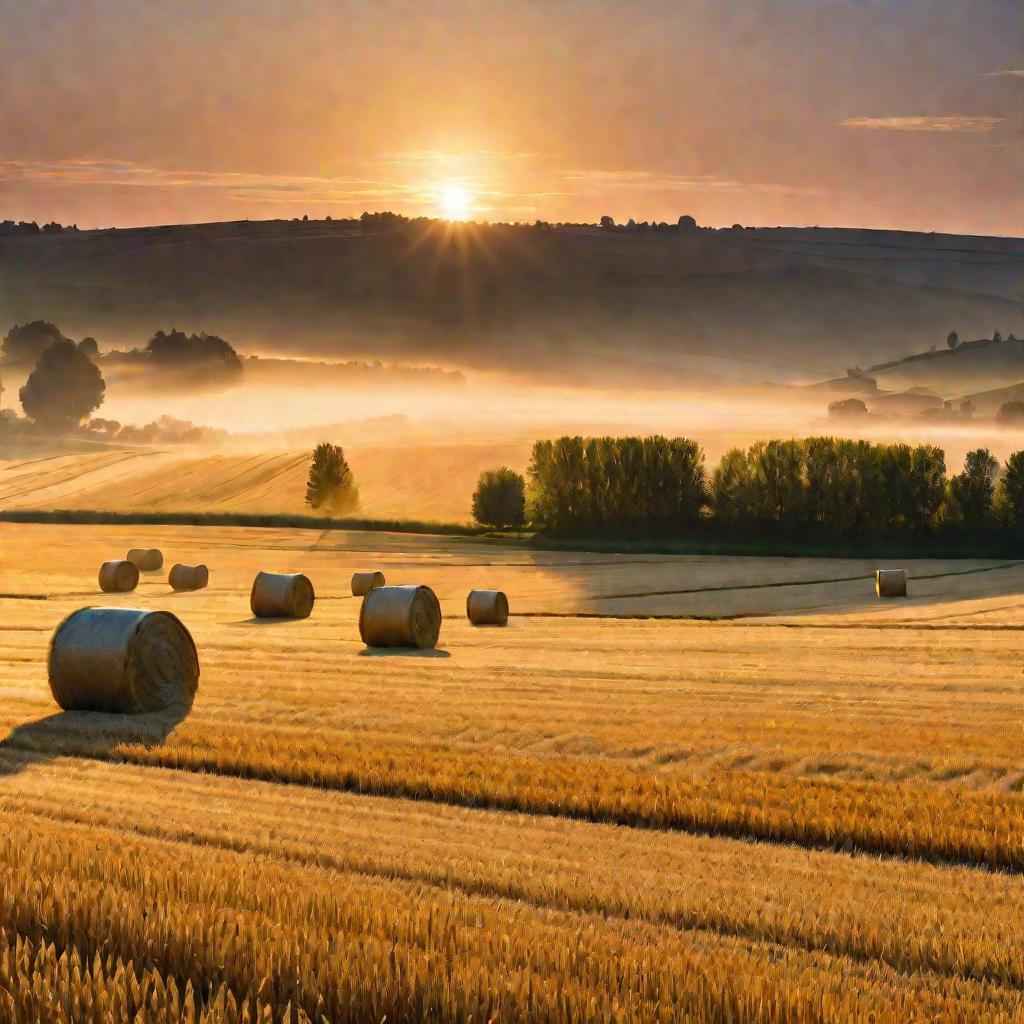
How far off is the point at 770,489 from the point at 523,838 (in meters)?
50.8

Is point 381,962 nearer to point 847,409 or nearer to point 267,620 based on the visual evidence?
point 267,620

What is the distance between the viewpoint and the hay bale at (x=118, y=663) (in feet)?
54.0

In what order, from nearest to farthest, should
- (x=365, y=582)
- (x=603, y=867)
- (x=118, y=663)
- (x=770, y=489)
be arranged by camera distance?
1. (x=603, y=867)
2. (x=118, y=663)
3. (x=365, y=582)
4. (x=770, y=489)

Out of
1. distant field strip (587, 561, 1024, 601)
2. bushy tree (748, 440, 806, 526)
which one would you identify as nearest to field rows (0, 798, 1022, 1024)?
distant field strip (587, 561, 1024, 601)

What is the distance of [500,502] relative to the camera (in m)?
69.1

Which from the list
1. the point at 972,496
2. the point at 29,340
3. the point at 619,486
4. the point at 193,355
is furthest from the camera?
the point at 193,355

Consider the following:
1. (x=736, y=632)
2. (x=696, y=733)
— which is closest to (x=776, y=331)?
(x=736, y=632)

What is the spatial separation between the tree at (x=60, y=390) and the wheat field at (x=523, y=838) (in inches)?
4689

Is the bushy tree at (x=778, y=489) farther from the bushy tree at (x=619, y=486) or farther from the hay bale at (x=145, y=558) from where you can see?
the hay bale at (x=145, y=558)

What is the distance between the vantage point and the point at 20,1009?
5.56 m

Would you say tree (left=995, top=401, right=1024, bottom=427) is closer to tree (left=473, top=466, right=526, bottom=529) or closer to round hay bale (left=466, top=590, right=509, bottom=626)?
tree (left=473, top=466, right=526, bottom=529)

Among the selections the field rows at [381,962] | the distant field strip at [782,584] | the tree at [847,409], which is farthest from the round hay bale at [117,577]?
the tree at [847,409]

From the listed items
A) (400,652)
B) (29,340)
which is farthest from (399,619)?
(29,340)

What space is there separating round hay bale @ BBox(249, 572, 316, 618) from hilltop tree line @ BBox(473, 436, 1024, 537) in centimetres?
3191
